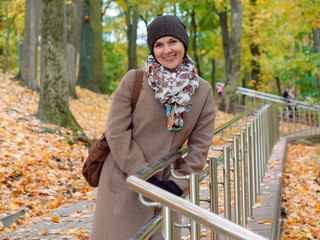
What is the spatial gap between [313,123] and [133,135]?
1507 centimetres

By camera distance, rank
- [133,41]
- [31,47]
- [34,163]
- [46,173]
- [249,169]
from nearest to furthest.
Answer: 1. [249,169]
2. [46,173]
3. [34,163]
4. [31,47]
5. [133,41]

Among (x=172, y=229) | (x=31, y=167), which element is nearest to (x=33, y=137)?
(x=31, y=167)

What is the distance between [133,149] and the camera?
252 centimetres

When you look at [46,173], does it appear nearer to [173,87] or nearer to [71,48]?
[173,87]

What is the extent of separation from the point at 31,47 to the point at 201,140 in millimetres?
13888

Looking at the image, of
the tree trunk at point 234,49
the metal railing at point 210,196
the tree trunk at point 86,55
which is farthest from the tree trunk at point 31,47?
the metal railing at point 210,196

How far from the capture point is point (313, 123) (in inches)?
653

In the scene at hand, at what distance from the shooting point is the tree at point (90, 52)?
19688 millimetres

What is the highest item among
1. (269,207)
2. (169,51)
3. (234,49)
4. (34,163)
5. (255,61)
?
(169,51)

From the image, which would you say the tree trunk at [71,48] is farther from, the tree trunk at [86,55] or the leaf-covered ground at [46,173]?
the leaf-covered ground at [46,173]

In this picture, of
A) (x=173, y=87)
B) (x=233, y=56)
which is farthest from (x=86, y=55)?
(x=173, y=87)

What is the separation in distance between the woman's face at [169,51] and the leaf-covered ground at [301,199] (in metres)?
3.38

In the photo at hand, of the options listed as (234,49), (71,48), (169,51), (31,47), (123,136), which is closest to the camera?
(123,136)

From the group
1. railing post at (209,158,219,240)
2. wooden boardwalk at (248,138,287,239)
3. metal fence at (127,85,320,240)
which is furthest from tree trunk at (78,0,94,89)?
railing post at (209,158,219,240)
